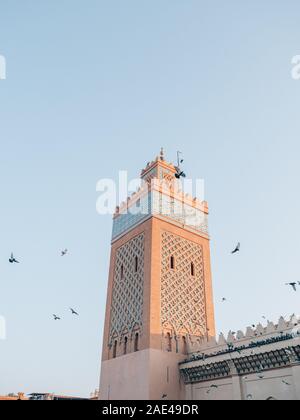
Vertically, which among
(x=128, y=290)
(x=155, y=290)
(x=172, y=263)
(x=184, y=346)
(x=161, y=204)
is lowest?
(x=184, y=346)

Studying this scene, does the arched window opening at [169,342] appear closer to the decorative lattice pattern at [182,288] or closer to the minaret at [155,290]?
the minaret at [155,290]

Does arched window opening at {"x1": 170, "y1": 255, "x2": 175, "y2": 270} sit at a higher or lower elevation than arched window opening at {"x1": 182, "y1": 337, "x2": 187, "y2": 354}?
higher

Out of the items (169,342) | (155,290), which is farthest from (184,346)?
(155,290)

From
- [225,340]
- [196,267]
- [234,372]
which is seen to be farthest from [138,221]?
[234,372]

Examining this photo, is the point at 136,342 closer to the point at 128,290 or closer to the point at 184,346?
the point at 184,346

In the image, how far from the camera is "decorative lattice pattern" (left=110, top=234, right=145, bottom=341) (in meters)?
16.5

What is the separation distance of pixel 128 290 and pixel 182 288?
92.7 inches

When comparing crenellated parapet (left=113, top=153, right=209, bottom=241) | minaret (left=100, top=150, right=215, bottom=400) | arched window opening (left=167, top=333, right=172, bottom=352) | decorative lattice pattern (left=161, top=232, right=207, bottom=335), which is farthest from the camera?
crenellated parapet (left=113, top=153, right=209, bottom=241)

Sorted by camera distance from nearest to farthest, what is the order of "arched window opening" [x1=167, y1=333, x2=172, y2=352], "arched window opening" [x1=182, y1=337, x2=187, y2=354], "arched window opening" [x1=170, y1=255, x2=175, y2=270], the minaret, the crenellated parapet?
the minaret, "arched window opening" [x1=167, y1=333, x2=172, y2=352], "arched window opening" [x1=182, y1=337, x2=187, y2=354], "arched window opening" [x1=170, y1=255, x2=175, y2=270], the crenellated parapet

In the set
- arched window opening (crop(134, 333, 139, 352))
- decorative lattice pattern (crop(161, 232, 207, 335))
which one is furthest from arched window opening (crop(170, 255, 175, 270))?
arched window opening (crop(134, 333, 139, 352))

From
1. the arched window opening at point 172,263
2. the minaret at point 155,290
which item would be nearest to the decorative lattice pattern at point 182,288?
the minaret at point 155,290

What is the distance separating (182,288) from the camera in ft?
56.7

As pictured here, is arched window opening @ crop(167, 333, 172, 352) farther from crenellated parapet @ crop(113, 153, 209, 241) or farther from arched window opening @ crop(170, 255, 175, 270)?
crenellated parapet @ crop(113, 153, 209, 241)

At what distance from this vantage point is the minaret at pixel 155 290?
49.6 feet
